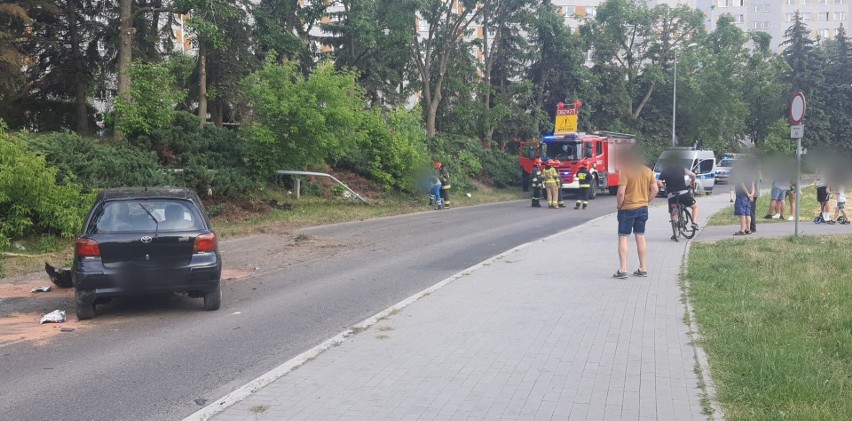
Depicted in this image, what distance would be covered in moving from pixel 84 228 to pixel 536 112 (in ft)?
132

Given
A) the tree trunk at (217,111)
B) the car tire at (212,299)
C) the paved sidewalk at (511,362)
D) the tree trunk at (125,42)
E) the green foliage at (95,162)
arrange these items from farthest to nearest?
the tree trunk at (217,111) → the tree trunk at (125,42) → the green foliage at (95,162) → the car tire at (212,299) → the paved sidewalk at (511,362)

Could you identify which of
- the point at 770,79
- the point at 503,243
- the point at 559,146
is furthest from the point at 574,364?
the point at 770,79

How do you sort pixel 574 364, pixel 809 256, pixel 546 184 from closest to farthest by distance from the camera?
pixel 574 364, pixel 809 256, pixel 546 184

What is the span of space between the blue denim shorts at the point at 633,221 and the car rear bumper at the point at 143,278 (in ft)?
19.2

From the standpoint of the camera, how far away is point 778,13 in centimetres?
9062

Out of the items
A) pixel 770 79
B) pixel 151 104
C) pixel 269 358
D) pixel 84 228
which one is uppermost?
pixel 770 79

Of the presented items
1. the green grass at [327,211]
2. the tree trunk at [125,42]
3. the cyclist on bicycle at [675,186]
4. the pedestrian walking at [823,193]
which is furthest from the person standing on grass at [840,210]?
the tree trunk at [125,42]

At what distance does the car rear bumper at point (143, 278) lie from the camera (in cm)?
839

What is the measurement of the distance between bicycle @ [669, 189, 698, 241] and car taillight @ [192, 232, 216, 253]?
10.3 meters

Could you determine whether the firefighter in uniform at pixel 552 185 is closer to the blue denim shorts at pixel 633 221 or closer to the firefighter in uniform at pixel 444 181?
the firefighter in uniform at pixel 444 181

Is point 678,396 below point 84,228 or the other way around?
below

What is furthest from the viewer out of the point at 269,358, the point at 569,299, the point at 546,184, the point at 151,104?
the point at 546,184

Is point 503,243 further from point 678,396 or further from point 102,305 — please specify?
point 678,396

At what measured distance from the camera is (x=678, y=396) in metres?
5.49
